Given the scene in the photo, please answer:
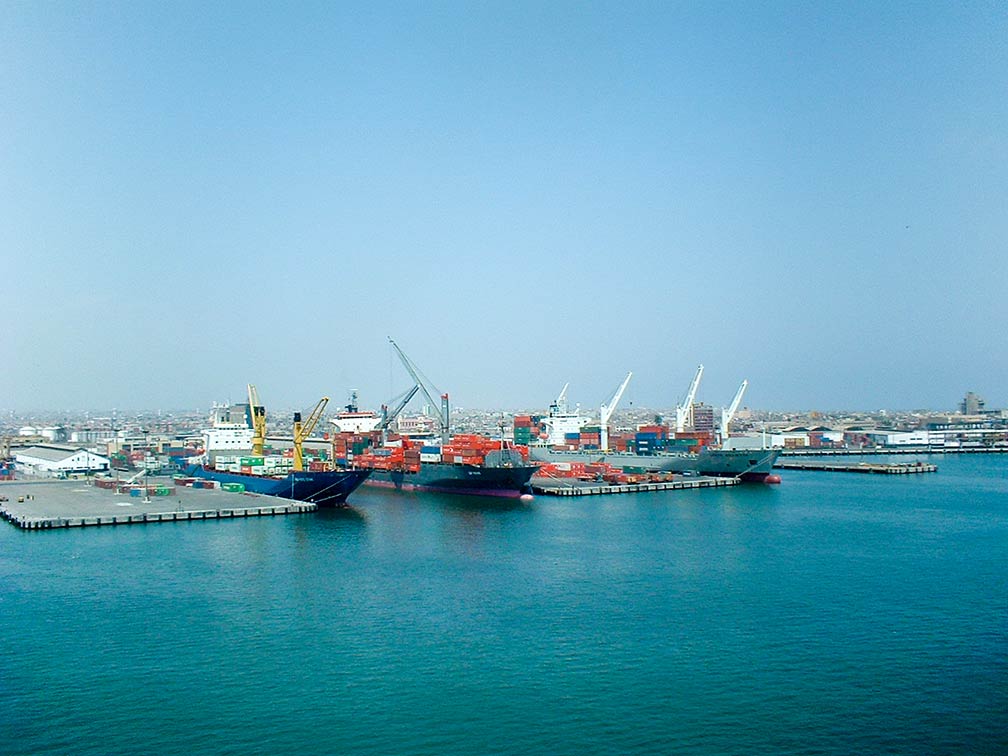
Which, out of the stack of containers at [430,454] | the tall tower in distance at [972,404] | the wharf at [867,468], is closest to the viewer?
the stack of containers at [430,454]

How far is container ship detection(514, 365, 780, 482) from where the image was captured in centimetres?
3488

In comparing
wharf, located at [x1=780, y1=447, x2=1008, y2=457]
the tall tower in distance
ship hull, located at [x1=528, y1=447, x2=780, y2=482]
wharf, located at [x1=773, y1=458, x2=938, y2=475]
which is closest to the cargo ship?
ship hull, located at [x1=528, y1=447, x2=780, y2=482]

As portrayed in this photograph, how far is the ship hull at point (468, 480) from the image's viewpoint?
2786 cm

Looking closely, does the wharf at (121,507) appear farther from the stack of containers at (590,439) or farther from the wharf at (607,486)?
the stack of containers at (590,439)

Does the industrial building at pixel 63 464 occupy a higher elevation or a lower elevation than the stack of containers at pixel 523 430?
lower

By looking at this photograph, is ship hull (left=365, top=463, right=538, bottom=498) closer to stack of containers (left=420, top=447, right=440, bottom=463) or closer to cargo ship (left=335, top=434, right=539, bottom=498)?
cargo ship (left=335, top=434, right=539, bottom=498)

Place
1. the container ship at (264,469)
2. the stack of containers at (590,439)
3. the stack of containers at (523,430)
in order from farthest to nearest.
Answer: the stack of containers at (523,430) < the stack of containers at (590,439) < the container ship at (264,469)

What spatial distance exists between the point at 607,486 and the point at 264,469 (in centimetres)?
1115

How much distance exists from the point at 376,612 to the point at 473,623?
1.42 meters

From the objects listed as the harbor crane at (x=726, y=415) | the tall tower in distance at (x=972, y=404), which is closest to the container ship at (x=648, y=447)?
the harbor crane at (x=726, y=415)

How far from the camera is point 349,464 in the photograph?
1334 inches

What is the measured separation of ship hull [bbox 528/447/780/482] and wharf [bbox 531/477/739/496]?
820mm

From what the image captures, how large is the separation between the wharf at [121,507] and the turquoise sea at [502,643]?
0.98m

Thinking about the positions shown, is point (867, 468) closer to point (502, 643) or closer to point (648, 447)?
point (648, 447)
